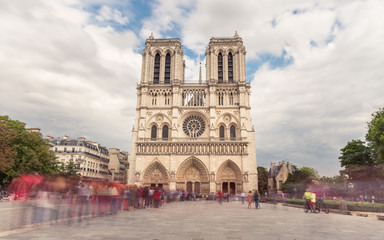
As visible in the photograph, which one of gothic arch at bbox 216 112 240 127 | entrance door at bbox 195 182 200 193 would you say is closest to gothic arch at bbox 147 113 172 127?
gothic arch at bbox 216 112 240 127

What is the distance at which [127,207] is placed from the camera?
1482cm

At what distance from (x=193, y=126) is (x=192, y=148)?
3.98 meters

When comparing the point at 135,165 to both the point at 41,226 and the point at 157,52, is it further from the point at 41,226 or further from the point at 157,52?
the point at 41,226

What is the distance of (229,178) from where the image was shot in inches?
1437

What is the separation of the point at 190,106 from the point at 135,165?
1198 centimetres

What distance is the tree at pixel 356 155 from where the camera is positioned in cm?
3409

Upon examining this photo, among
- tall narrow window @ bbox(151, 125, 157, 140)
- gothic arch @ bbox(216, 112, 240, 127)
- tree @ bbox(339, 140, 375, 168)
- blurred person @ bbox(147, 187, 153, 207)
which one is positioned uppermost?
gothic arch @ bbox(216, 112, 240, 127)

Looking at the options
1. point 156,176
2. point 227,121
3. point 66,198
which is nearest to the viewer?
point 66,198

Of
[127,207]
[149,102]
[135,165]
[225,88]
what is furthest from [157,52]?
[127,207]

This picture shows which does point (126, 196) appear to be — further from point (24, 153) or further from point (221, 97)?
point (221, 97)

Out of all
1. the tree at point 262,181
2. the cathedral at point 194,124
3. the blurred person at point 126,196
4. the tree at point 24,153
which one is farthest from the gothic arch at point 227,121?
the blurred person at point 126,196

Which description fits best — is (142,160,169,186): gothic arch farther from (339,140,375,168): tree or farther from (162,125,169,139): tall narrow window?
(339,140,375,168): tree

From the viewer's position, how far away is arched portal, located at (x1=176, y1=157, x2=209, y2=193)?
3597 cm

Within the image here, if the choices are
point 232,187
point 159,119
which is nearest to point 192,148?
point 159,119
